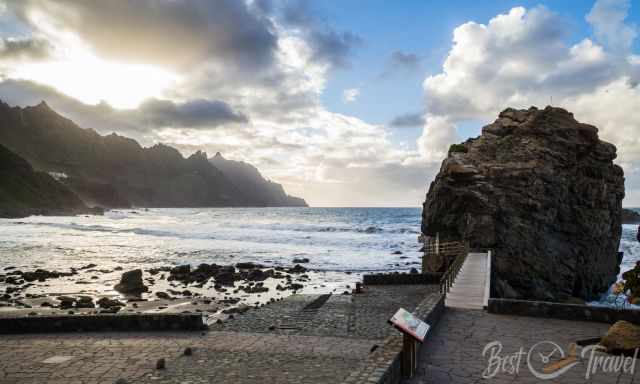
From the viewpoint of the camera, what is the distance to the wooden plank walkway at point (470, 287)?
46.5 ft

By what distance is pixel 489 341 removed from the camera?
9.84 meters

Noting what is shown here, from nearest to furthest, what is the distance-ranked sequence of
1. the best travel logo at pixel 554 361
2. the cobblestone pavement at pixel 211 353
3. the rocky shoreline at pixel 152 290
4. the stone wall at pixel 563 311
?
the best travel logo at pixel 554 361, the cobblestone pavement at pixel 211 353, the stone wall at pixel 563 311, the rocky shoreline at pixel 152 290

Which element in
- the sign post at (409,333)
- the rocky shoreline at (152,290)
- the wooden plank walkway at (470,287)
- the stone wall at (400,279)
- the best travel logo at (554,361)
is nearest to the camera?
the sign post at (409,333)

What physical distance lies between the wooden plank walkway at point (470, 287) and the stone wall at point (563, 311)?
0.96 meters

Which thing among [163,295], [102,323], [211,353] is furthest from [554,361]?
[163,295]

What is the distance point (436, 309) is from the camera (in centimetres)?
1141

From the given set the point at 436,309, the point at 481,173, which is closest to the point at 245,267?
the point at 481,173

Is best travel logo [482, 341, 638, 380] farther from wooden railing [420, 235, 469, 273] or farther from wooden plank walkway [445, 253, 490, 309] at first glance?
wooden railing [420, 235, 469, 273]

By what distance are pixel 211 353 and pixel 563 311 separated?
9.14 metres

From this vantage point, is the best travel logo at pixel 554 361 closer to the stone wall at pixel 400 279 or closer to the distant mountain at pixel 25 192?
the stone wall at pixel 400 279

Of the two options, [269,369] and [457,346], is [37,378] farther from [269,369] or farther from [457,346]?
[457,346]

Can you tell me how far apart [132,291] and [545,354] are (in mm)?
20226

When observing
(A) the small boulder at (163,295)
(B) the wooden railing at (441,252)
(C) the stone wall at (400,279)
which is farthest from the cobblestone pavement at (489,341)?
(B) the wooden railing at (441,252)

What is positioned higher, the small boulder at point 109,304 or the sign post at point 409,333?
the sign post at point 409,333
